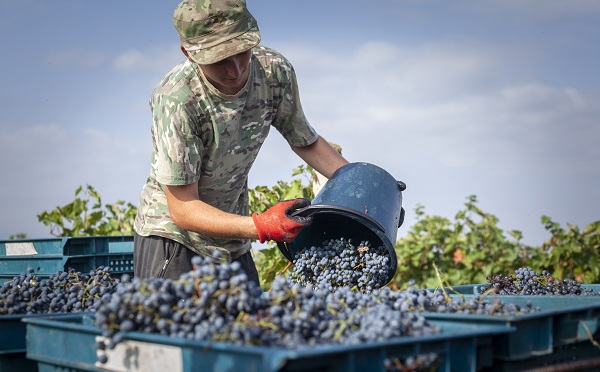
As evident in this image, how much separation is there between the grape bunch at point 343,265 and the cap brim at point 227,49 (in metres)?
0.88

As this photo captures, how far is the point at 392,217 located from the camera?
10.7 ft

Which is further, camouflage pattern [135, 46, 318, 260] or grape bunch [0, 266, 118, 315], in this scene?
camouflage pattern [135, 46, 318, 260]

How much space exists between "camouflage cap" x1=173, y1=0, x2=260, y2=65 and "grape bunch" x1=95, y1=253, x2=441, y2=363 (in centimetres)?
112

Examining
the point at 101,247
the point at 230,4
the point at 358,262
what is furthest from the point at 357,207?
the point at 101,247

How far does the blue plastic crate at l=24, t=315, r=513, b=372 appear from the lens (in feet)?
5.52

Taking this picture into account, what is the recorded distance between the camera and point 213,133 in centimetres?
325

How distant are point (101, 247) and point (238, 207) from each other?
1179mm

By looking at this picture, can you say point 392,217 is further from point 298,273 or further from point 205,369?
point 205,369

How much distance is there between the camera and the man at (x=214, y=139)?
2.98m

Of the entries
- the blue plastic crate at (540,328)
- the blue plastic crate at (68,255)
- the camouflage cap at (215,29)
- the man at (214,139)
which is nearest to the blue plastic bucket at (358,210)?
the man at (214,139)

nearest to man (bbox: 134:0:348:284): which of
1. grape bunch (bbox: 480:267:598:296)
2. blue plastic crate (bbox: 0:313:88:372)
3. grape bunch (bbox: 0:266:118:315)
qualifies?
grape bunch (bbox: 0:266:118:315)

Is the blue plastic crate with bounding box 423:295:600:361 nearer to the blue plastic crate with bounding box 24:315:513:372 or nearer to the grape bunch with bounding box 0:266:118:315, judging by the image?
the blue plastic crate with bounding box 24:315:513:372

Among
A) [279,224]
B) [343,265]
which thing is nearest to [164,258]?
[279,224]

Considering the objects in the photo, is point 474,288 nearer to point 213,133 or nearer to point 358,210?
point 358,210
